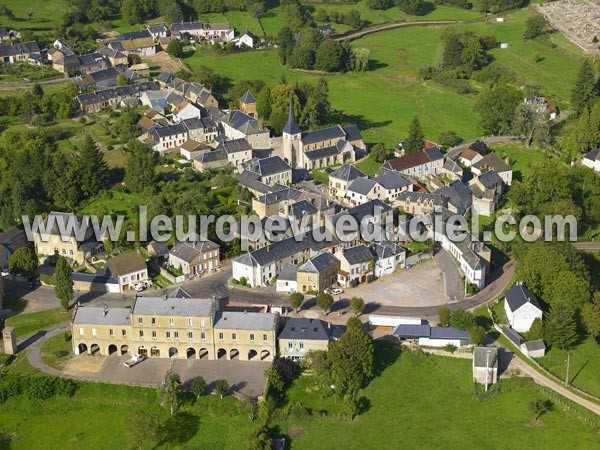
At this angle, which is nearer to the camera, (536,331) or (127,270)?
(536,331)

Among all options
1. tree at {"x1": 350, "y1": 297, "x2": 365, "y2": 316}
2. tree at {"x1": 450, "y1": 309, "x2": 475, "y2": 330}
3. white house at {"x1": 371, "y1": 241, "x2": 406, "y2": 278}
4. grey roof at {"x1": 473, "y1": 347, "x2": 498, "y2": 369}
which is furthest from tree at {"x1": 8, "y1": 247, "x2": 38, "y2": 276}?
grey roof at {"x1": 473, "y1": 347, "x2": 498, "y2": 369}

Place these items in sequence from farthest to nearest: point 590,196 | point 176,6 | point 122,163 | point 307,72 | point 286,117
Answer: point 176,6, point 307,72, point 286,117, point 122,163, point 590,196

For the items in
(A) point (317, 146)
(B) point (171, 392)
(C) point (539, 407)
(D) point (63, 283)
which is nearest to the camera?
(C) point (539, 407)

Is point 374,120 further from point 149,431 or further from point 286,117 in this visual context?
point 149,431

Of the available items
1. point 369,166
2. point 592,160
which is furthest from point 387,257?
point 592,160

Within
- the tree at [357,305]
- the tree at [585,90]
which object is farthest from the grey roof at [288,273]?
the tree at [585,90]

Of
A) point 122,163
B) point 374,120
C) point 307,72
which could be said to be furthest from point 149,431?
point 307,72

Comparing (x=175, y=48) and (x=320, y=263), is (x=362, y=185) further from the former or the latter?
(x=175, y=48)
